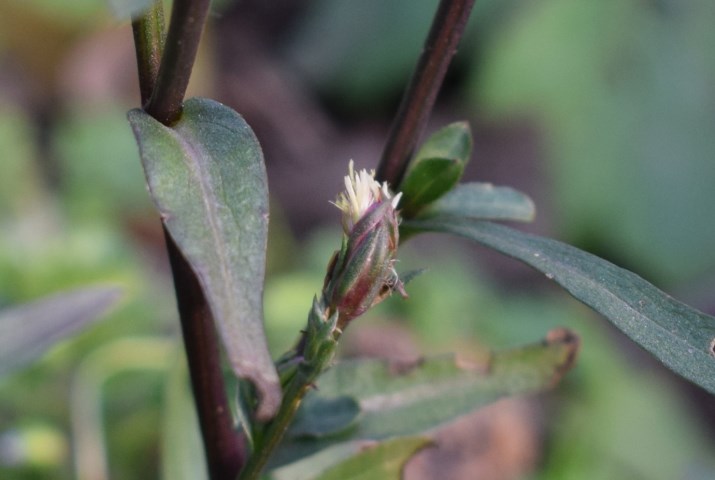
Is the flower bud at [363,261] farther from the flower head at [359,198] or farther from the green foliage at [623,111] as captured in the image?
the green foliage at [623,111]

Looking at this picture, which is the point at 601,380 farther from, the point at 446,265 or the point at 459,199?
the point at 459,199

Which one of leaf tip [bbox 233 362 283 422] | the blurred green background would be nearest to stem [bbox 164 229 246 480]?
leaf tip [bbox 233 362 283 422]

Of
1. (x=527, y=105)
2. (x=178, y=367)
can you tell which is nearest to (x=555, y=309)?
(x=527, y=105)

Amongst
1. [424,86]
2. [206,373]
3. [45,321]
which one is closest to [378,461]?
[206,373]

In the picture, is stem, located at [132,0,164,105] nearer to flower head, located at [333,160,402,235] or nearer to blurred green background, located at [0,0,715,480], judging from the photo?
flower head, located at [333,160,402,235]

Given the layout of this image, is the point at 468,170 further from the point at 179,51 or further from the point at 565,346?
the point at 179,51

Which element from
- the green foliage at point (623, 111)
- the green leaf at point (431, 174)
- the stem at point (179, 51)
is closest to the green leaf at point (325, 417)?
the green leaf at point (431, 174)
